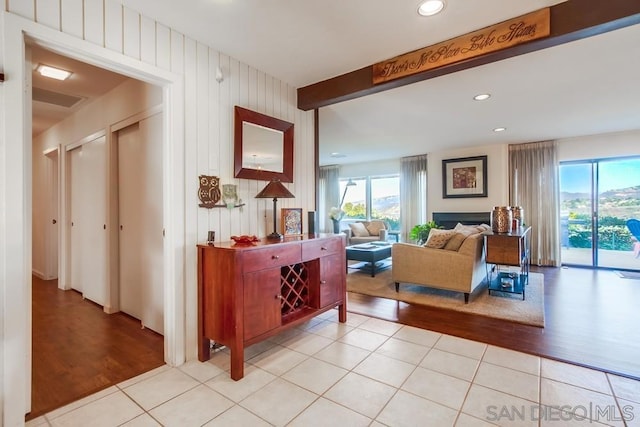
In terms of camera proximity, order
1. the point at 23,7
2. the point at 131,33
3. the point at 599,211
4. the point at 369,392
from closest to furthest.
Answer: the point at 23,7
the point at 369,392
the point at 131,33
the point at 599,211

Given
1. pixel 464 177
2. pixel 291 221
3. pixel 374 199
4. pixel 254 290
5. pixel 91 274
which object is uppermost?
pixel 464 177

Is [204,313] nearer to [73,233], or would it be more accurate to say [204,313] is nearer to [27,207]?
[27,207]

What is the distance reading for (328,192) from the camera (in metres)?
9.18

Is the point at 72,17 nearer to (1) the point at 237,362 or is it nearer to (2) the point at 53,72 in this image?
(2) the point at 53,72

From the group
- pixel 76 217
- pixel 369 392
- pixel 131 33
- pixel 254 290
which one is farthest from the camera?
pixel 76 217

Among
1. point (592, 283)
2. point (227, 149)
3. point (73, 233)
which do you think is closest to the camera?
point (227, 149)

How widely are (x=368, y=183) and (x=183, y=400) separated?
7345 millimetres

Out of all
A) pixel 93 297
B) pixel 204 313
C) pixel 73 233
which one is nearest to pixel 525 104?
pixel 204 313

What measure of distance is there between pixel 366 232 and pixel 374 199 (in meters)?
1.57

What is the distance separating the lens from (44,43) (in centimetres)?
165

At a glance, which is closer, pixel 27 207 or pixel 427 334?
pixel 27 207

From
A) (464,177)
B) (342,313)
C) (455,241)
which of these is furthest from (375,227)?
(342,313)

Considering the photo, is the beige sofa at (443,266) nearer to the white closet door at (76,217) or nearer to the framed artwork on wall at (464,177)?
the framed artwork on wall at (464,177)

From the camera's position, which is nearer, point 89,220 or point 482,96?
point 482,96
